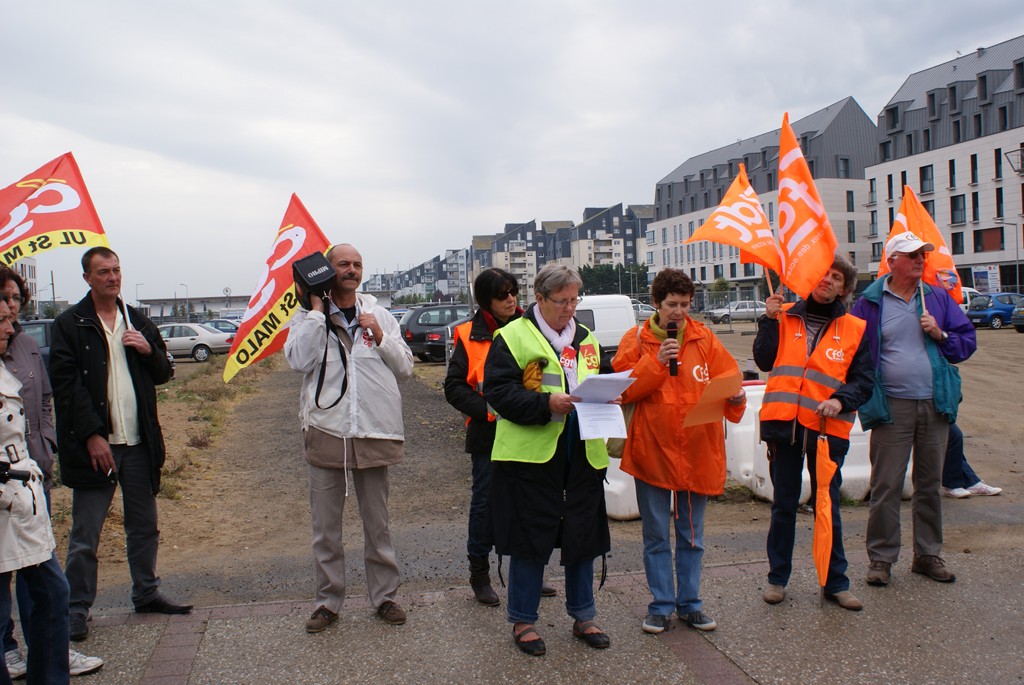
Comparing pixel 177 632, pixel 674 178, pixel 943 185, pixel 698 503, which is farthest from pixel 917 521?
pixel 674 178

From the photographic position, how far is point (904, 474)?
5133 mm

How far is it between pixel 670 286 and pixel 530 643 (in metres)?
1.88

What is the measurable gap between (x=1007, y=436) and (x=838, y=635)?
7500 mm

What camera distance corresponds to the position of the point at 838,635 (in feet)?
14.0

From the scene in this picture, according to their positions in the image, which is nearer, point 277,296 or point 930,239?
point 277,296

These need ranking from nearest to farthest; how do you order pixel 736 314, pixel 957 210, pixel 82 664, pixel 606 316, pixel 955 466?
pixel 82 664 → pixel 955 466 → pixel 606 316 → pixel 736 314 → pixel 957 210

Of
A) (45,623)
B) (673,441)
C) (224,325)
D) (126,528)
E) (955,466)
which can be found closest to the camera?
(45,623)

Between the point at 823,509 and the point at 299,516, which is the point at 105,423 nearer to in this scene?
the point at 299,516

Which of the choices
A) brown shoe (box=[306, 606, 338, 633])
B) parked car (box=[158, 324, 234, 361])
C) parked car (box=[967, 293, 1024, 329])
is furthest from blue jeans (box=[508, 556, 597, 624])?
parked car (box=[967, 293, 1024, 329])

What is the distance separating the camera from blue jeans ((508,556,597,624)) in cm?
419

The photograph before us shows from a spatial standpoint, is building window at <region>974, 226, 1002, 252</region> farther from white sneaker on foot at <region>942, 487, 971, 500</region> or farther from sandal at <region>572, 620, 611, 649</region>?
sandal at <region>572, 620, 611, 649</region>

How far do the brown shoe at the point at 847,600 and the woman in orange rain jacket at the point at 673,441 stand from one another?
2.68 ft

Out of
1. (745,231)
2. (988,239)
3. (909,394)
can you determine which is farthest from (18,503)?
(988,239)

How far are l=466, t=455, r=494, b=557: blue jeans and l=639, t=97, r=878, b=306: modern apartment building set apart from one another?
6018 centimetres
